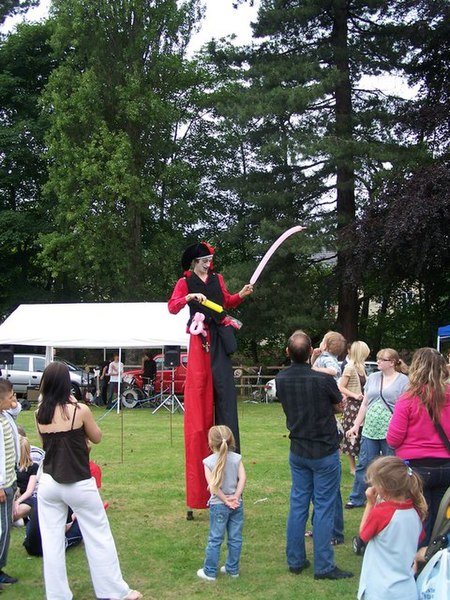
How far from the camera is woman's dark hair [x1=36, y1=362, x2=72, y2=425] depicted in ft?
16.1

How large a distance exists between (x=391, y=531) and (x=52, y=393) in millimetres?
2226

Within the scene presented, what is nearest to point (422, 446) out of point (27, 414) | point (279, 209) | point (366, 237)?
point (27, 414)

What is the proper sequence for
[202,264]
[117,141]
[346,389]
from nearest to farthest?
1. [202,264]
2. [346,389]
3. [117,141]

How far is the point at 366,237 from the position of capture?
76.8 feet

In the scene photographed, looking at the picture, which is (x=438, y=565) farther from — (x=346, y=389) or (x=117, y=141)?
(x=117, y=141)

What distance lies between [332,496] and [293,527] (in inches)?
15.3

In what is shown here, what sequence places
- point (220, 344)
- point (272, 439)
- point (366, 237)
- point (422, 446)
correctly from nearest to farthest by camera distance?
1. point (422, 446)
2. point (220, 344)
3. point (272, 439)
4. point (366, 237)

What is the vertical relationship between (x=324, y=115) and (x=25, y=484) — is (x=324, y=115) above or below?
above

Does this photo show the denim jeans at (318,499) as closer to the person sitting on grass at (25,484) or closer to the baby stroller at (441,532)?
the baby stroller at (441,532)

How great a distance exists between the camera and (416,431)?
5.11 m

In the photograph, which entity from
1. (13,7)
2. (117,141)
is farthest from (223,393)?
(13,7)

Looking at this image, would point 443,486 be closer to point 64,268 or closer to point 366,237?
point 366,237

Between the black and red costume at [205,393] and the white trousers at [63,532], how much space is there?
6.92ft

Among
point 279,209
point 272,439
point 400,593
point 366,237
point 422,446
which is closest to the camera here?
point 400,593
